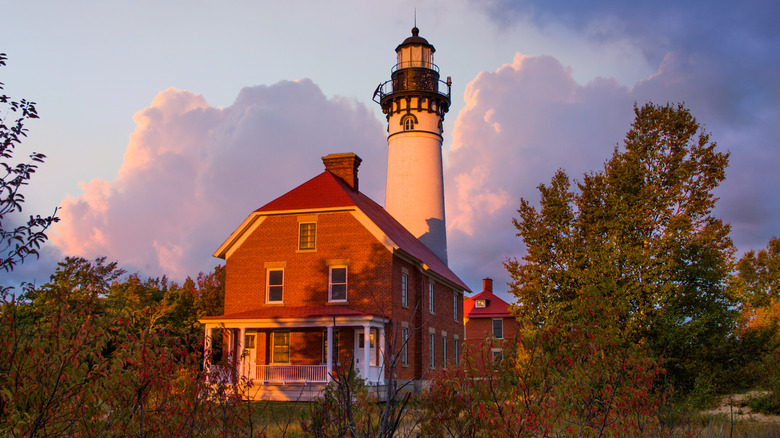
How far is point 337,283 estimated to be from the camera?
2652 centimetres

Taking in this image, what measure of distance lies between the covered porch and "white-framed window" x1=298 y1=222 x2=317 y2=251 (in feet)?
8.60

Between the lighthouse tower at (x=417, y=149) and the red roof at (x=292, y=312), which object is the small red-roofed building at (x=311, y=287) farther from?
the lighthouse tower at (x=417, y=149)

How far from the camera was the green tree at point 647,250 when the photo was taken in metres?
15.8

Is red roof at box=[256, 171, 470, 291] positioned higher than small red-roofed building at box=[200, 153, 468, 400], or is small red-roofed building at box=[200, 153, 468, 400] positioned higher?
red roof at box=[256, 171, 470, 291]

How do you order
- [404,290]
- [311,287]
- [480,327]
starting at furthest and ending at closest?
1. [480,327]
2. [404,290]
3. [311,287]

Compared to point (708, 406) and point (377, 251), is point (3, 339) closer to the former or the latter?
point (708, 406)

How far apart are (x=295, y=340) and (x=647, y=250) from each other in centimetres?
1378

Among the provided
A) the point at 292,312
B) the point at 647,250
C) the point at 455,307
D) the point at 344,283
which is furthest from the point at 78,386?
the point at 455,307

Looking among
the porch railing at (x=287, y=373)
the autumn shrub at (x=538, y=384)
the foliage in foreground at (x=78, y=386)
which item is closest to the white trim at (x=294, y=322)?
the porch railing at (x=287, y=373)

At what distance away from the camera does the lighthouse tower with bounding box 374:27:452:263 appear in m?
37.2

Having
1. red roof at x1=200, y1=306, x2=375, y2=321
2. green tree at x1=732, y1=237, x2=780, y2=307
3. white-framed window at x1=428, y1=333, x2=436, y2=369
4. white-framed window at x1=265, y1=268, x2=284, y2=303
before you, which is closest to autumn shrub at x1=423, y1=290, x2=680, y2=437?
red roof at x1=200, y1=306, x2=375, y2=321

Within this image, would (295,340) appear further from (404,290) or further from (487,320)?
(487,320)

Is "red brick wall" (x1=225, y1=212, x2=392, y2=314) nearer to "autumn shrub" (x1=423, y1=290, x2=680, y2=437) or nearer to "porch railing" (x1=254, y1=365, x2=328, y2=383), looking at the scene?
"porch railing" (x1=254, y1=365, x2=328, y2=383)

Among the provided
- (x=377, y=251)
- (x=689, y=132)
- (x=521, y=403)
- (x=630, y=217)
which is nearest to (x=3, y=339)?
(x=521, y=403)
